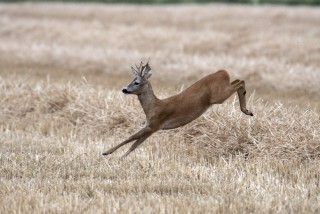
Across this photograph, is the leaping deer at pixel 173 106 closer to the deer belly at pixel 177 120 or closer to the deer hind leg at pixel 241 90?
the deer belly at pixel 177 120

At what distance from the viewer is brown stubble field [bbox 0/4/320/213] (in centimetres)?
767

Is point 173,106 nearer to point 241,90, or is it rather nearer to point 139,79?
point 139,79

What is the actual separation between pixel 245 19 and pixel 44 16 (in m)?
11.8

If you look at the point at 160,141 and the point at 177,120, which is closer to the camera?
the point at 177,120

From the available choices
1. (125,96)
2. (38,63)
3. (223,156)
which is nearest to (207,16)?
(38,63)

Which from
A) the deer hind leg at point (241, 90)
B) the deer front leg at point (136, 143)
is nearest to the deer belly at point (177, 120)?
the deer front leg at point (136, 143)

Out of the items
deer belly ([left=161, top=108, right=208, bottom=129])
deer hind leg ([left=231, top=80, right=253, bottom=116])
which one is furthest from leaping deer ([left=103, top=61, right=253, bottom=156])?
deer hind leg ([left=231, top=80, right=253, bottom=116])

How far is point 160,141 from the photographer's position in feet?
36.8

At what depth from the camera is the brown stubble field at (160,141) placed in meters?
7.67

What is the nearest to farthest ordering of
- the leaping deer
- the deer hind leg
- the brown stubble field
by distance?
the brown stubble field, the leaping deer, the deer hind leg

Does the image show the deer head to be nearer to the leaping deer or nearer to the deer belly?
the leaping deer

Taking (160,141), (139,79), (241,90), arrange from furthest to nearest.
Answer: (160,141) < (241,90) < (139,79)

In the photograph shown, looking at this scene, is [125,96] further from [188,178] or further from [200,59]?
[200,59]

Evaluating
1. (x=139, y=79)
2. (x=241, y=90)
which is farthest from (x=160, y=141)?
(x=139, y=79)
